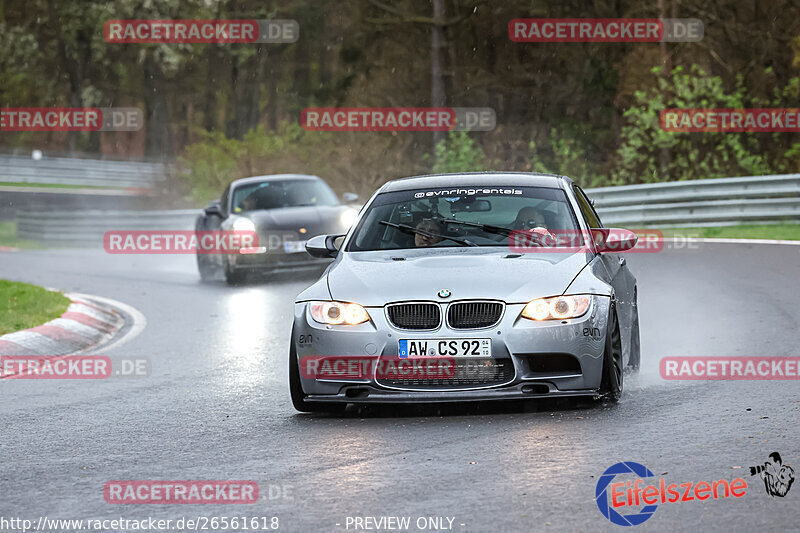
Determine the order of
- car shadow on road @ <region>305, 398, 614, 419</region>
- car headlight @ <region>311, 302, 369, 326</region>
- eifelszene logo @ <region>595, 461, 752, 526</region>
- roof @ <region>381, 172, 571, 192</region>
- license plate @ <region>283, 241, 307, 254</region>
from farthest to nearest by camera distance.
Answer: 1. license plate @ <region>283, 241, 307, 254</region>
2. roof @ <region>381, 172, 571, 192</region>
3. car shadow on road @ <region>305, 398, 614, 419</region>
4. car headlight @ <region>311, 302, 369, 326</region>
5. eifelszene logo @ <region>595, 461, 752, 526</region>

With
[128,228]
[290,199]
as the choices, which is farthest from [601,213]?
[128,228]

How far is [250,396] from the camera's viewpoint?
30.3 ft

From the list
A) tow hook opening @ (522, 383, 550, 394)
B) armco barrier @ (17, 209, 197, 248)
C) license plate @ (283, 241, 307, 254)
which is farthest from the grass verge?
armco barrier @ (17, 209, 197, 248)

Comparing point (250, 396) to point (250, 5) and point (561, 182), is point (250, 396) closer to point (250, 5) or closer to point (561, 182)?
point (561, 182)

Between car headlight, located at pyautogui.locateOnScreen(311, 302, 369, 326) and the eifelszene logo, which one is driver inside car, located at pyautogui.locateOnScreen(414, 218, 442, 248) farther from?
the eifelszene logo

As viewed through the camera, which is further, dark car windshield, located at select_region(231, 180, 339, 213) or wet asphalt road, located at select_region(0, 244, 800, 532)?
dark car windshield, located at select_region(231, 180, 339, 213)

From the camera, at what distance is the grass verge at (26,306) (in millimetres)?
13523

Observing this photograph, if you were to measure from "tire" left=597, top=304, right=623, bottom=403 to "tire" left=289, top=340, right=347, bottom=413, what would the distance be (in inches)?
61.7

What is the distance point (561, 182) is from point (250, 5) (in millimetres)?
45715

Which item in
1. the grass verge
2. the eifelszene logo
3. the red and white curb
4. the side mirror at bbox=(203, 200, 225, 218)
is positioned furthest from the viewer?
the side mirror at bbox=(203, 200, 225, 218)

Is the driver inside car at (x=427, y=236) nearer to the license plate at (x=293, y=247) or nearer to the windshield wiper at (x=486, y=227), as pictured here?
the windshield wiper at (x=486, y=227)

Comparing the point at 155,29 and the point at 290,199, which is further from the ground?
the point at 155,29

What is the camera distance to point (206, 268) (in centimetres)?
1975

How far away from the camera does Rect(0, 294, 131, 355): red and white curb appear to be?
12.2m
